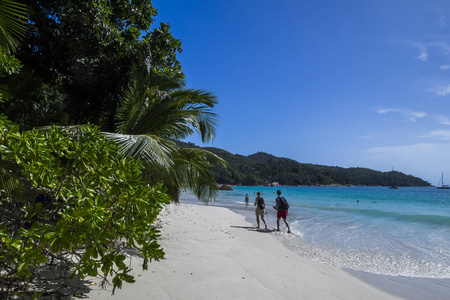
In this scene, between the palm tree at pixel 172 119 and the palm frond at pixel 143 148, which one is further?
the palm tree at pixel 172 119

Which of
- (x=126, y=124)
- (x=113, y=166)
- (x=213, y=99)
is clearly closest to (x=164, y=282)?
(x=113, y=166)

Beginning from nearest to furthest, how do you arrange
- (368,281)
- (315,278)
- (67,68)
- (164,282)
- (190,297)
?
(190,297), (164,282), (315,278), (368,281), (67,68)

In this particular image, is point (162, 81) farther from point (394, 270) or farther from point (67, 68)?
point (394, 270)

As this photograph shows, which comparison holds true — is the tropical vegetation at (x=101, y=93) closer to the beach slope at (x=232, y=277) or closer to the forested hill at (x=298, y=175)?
the beach slope at (x=232, y=277)

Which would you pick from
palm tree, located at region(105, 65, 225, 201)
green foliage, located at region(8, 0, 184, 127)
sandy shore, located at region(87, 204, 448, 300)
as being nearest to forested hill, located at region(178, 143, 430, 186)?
green foliage, located at region(8, 0, 184, 127)

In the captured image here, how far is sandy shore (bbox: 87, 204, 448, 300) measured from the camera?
11.9ft

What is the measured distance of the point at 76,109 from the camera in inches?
320

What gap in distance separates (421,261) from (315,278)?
434cm

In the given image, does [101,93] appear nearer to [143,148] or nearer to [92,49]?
[92,49]

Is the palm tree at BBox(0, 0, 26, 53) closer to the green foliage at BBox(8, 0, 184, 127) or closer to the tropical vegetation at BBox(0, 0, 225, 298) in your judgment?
the tropical vegetation at BBox(0, 0, 225, 298)

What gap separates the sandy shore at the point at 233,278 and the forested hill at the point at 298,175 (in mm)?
86250

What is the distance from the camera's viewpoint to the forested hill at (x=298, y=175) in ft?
348

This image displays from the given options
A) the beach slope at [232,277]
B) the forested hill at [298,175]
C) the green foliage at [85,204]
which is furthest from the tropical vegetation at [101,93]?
the forested hill at [298,175]

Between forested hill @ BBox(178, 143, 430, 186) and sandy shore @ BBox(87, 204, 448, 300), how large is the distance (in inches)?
3396
